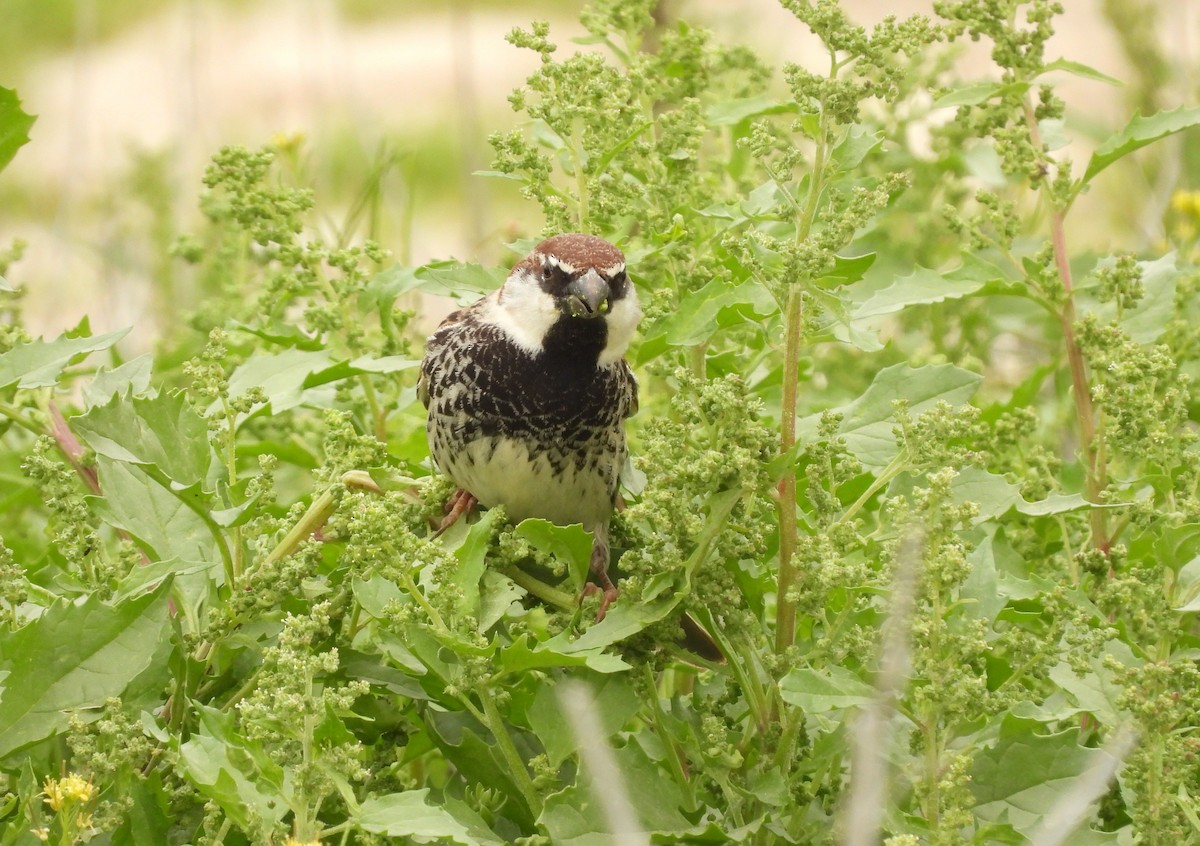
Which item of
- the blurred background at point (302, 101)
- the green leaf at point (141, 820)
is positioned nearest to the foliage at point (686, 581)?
the green leaf at point (141, 820)

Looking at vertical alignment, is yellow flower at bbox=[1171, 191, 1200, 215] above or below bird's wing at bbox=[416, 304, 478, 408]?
above

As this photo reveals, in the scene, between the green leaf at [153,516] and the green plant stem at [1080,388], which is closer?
the green leaf at [153,516]

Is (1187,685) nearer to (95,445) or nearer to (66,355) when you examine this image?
(95,445)

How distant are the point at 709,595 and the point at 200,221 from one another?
4004mm

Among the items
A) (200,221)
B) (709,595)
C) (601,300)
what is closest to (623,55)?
(601,300)

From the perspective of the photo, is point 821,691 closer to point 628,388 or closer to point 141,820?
point 141,820

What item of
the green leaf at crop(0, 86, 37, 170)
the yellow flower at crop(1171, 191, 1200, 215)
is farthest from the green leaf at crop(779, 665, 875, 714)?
the yellow flower at crop(1171, 191, 1200, 215)

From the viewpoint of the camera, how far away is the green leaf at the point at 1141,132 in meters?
2.37

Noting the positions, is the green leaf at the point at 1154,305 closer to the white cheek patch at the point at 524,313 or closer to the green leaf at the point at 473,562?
the white cheek patch at the point at 524,313

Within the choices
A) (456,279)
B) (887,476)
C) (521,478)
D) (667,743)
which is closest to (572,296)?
(456,279)

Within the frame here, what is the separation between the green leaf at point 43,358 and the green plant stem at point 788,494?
909 millimetres

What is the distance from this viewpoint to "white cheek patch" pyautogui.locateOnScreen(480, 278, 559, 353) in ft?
8.55

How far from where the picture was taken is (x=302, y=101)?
27.8 feet

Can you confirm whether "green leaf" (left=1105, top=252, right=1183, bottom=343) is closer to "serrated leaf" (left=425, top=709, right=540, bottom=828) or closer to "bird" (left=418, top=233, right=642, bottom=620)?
"bird" (left=418, top=233, right=642, bottom=620)
